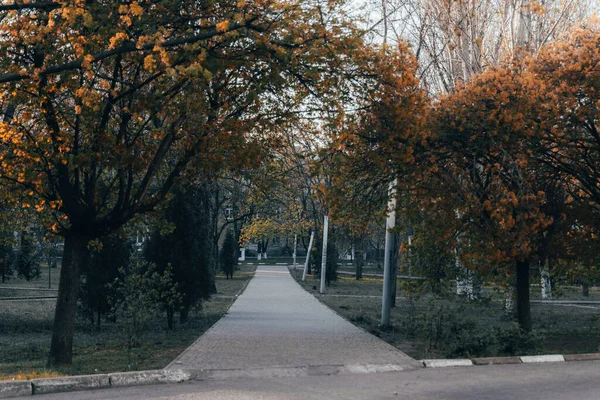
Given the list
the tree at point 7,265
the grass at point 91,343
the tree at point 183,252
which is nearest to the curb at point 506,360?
the grass at point 91,343

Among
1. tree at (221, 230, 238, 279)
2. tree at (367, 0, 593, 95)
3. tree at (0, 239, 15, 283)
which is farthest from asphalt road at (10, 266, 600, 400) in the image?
tree at (221, 230, 238, 279)

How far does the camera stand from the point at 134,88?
34.9ft

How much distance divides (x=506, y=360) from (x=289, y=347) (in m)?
3.70

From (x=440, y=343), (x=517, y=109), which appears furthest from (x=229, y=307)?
(x=517, y=109)

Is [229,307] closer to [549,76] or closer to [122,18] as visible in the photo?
[549,76]

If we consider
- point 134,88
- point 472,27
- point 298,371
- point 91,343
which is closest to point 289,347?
point 298,371

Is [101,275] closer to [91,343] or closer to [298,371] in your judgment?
[91,343]

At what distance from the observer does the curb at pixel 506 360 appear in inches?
422

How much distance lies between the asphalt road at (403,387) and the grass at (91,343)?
1778 millimetres

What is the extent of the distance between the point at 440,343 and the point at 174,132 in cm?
583

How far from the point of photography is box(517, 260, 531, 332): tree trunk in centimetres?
1485

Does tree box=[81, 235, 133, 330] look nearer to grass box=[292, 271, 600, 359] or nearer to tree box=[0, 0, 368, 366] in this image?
tree box=[0, 0, 368, 366]

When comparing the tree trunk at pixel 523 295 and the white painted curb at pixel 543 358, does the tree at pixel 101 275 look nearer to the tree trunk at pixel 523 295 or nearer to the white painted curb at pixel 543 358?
the tree trunk at pixel 523 295

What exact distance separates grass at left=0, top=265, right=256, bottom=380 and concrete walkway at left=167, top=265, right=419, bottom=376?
462 millimetres
